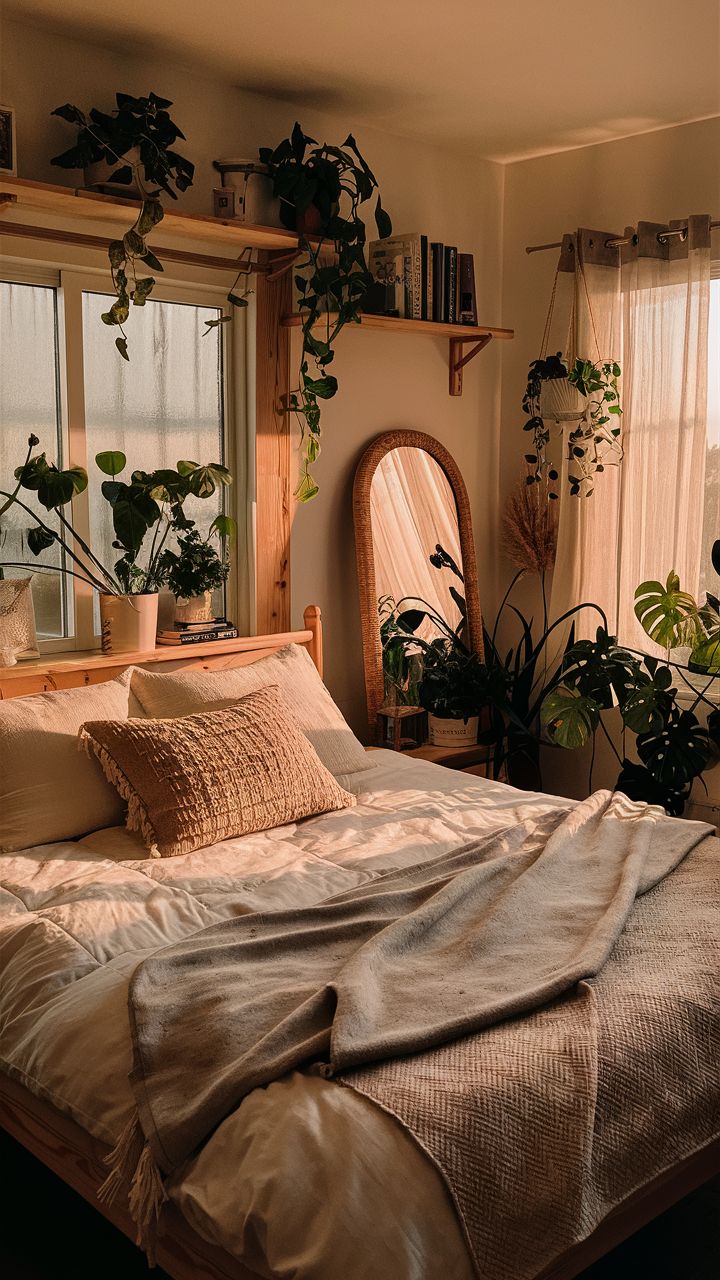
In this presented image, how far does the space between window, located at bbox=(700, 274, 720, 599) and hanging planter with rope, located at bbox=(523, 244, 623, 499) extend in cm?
33

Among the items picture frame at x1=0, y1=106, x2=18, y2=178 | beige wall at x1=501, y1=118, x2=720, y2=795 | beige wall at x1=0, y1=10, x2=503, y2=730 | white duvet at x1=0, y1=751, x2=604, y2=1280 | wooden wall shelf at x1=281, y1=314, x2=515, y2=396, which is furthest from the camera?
beige wall at x1=501, y1=118, x2=720, y2=795

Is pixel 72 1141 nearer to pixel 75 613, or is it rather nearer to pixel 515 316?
pixel 75 613

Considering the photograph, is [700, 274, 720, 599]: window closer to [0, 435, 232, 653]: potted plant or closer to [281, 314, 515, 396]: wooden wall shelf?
[281, 314, 515, 396]: wooden wall shelf

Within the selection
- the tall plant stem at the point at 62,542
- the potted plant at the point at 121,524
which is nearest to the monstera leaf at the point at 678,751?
the potted plant at the point at 121,524

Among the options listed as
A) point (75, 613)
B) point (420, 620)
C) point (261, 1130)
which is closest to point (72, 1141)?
point (261, 1130)

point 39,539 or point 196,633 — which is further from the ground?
point 39,539

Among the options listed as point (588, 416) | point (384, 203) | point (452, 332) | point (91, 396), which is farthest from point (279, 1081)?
point (384, 203)

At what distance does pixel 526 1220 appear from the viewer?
65.5 inches

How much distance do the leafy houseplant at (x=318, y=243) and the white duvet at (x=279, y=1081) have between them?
54.2 inches

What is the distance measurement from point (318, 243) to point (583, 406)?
1183mm

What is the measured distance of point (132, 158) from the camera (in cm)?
327

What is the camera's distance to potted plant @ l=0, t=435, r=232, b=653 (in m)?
3.26

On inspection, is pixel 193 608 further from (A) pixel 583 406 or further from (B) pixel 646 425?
(B) pixel 646 425

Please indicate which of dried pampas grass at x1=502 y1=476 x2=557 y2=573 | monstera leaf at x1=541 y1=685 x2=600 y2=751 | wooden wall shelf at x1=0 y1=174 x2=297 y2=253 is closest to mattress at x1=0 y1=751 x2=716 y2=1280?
monstera leaf at x1=541 y1=685 x2=600 y2=751
